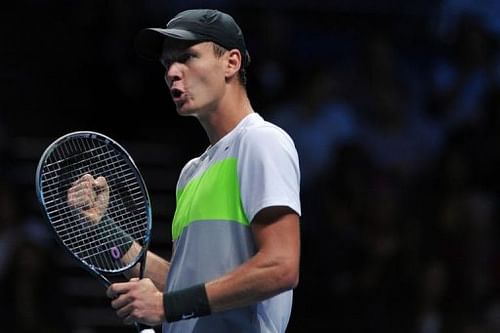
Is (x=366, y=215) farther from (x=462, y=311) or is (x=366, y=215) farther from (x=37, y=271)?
(x=37, y=271)

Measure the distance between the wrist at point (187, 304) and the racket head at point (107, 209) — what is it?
1.30ft

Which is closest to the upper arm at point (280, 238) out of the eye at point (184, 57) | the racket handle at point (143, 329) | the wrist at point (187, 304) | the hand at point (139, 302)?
the wrist at point (187, 304)

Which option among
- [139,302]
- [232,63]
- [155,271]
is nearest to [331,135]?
[155,271]

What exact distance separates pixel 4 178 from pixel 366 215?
2.11m

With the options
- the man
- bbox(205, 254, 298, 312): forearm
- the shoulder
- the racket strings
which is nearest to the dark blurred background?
the racket strings

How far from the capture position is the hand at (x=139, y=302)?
4062 mm

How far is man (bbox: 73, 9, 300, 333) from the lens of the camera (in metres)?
4.07

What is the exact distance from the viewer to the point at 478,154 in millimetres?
9195

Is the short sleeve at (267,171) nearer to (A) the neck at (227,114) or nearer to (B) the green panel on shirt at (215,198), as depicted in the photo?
(B) the green panel on shirt at (215,198)

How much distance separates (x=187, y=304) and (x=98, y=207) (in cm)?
60

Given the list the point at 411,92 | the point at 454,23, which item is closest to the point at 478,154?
the point at 411,92

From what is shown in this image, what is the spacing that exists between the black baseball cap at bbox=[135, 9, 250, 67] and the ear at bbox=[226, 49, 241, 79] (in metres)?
0.02

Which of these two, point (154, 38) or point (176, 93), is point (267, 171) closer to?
point (176, 93)

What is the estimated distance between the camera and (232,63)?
4.39m
